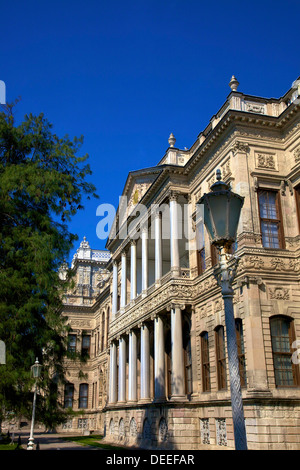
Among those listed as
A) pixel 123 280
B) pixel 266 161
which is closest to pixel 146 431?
pixel 123 280

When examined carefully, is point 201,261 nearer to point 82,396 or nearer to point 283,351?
point 283,351

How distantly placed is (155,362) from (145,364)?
2.41m

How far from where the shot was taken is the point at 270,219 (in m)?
20.2

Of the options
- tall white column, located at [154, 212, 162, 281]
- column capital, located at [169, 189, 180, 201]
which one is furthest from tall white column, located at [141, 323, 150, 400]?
column capital, located at [169, 189, 180, 201]

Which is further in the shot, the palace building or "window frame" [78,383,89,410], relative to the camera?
"window frame" [78,383,89,410]

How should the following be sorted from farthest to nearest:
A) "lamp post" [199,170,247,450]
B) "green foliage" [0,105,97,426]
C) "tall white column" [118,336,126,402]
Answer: "tall white column" [118,336,126,402] < "green foliage" [0,105,97,426] < "lamp post" [199,170,247,450]

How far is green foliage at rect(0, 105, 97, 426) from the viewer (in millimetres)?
14703

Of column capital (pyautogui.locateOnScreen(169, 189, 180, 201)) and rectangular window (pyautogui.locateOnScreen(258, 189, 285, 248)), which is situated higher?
column capital (pyautogui.locateOnScreen(169, 189, 180, 201))

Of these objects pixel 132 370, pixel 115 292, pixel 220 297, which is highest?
pixel 115 292

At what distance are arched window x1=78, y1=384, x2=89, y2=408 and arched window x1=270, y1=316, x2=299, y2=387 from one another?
40.4 meters

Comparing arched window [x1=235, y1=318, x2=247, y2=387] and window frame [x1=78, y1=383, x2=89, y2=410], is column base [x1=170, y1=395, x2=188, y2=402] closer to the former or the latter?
arched window [x1=235, y1=318, x2=247, y2=387]

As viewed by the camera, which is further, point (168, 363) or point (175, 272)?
point (168, 363)

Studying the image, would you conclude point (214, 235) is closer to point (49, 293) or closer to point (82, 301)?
point (49, 293)
